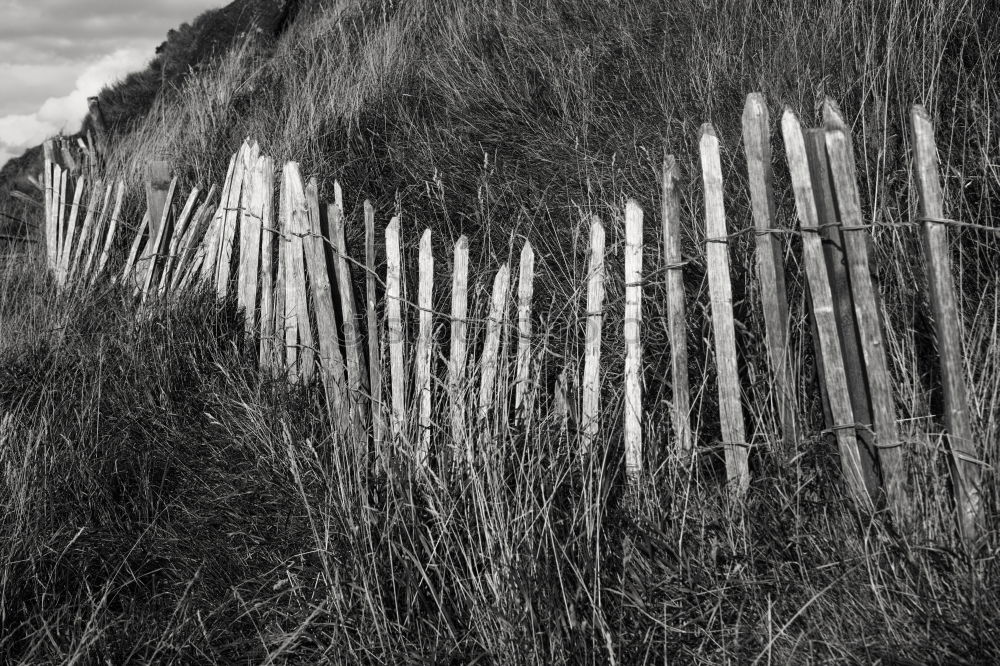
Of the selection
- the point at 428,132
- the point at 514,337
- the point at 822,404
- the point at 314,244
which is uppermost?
the point at 428,132

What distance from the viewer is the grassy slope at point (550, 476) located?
2.06 meters

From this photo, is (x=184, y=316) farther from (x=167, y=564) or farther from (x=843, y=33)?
(x=843, y=33)

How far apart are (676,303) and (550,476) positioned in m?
0.64

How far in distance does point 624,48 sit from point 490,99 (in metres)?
0.82

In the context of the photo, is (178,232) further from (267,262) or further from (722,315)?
(722,315)

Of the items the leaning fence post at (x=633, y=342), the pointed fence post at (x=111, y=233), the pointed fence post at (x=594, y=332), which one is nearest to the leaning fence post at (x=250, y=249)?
the pointed fence post at (x=111, y=233)

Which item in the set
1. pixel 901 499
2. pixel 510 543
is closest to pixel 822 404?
pixel 901 499

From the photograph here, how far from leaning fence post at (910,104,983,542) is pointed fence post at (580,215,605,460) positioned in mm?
873

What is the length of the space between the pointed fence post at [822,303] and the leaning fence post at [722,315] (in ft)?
0.69

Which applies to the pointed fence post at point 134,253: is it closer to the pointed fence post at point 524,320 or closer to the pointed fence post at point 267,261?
the pointed fence post at point 267,261

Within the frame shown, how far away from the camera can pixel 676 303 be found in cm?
259

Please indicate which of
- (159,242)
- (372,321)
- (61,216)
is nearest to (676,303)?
(372,321)

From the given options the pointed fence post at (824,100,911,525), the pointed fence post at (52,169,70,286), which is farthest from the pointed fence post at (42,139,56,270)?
the pointed fence post at (824,100,911,525)

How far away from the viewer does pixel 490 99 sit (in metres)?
5.10
